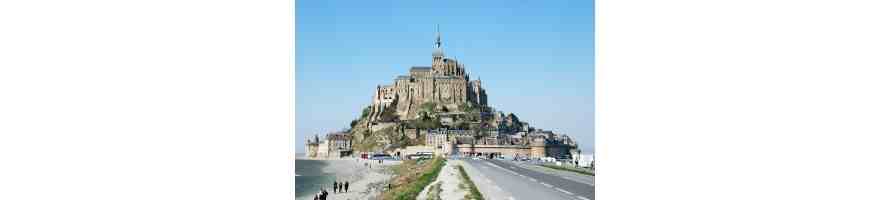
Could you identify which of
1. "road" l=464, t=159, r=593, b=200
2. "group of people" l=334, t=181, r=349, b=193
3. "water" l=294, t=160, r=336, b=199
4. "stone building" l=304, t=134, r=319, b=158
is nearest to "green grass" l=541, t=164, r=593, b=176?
"road" l=464, t=159, r=593, b=200

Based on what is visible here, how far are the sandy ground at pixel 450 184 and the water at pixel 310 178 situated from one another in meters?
1.02

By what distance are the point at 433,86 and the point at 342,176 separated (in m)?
1.29

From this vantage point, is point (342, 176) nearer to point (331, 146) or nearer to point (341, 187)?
point (341, 187)

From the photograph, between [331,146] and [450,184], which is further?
[331,146]

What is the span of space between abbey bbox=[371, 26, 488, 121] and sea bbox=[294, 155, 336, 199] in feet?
2.48

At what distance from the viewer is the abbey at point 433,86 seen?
781 cm

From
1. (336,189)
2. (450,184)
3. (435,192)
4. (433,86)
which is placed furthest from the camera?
(433,86)

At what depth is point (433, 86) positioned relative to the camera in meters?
8.16

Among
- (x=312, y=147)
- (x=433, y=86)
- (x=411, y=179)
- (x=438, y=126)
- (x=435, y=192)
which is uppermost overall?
(x=433, y=86)

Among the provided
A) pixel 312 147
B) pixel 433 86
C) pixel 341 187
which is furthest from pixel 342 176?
pixel 433 86
